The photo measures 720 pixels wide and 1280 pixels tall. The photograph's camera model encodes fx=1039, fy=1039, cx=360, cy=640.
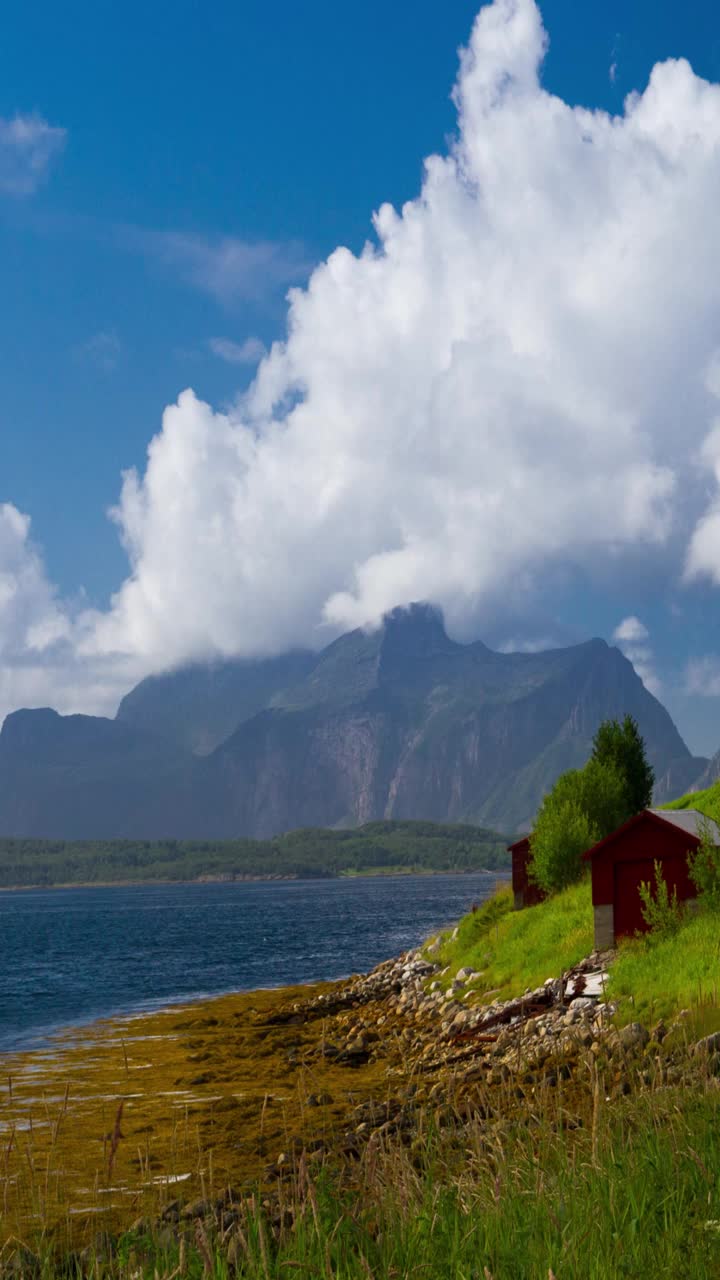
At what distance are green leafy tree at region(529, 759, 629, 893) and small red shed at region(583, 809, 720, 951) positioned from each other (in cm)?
953

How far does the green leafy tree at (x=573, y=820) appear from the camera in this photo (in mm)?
52003

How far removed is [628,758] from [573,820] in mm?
9731

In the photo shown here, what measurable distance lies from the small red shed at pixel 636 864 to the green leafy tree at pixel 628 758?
17.7 metres

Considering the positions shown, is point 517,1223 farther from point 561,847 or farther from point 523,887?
point 523,887

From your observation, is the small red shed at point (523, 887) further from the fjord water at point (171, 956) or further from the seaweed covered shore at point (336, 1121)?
the fjord water at point (171, 956)

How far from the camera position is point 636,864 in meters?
40.7

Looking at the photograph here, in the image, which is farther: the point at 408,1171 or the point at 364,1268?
the point at 408,1171

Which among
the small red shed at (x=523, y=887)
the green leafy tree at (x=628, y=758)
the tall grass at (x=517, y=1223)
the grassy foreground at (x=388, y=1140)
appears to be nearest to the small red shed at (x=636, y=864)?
the grassy foreground at (x=388, y=1140)

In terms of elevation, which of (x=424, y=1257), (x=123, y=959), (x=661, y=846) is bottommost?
(x=123, y=959)

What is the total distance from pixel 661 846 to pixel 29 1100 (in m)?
24.2

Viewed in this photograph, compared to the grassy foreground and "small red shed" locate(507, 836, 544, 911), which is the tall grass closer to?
the grassy foreground

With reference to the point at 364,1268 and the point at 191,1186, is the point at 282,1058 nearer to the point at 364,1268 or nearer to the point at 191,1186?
the point at 191,1186

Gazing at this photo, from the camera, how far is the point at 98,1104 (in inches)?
1169

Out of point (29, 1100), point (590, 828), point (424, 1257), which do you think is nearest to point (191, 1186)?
point (424, 1257)
